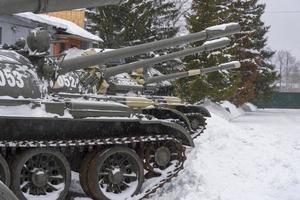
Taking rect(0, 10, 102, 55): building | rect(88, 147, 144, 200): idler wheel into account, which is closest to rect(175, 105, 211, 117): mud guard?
rect(88, 147, 144, 200): idler wheel

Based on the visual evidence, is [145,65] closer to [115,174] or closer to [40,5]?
[115,174]

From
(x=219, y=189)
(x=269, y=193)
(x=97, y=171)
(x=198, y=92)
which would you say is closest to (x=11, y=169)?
(x=97, y=171)

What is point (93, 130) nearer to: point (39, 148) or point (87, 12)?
point (39, 148)

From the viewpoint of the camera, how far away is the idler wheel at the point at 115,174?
7980 mm

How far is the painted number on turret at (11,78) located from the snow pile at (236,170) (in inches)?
103

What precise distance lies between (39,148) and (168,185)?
2.47 metres

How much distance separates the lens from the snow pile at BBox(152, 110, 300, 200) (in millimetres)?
8617

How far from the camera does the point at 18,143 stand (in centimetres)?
699

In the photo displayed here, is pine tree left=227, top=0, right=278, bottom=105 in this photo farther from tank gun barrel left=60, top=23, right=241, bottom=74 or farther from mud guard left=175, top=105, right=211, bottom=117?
tank gun barrel left=60, top=23, right=241, bottom=74

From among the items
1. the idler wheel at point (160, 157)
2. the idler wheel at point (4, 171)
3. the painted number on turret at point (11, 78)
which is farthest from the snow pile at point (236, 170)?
the painted number on turret at point (11, 78)

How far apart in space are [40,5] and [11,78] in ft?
6.16

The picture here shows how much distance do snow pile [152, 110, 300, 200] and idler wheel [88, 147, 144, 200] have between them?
1.49 feet

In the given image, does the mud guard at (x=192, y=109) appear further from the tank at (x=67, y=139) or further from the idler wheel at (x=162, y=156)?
the idler wheel at (x=162, y=156)

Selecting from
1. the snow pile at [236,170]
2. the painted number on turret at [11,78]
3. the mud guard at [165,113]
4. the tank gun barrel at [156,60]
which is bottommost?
the snow pile at [236,170]
